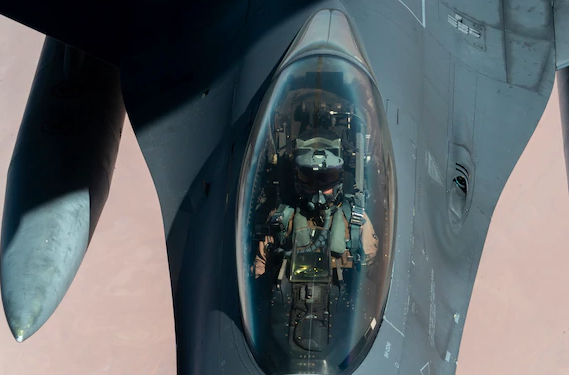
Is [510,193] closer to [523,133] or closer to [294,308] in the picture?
[523,133]

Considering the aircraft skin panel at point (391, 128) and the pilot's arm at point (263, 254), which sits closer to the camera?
the pilot's arm at point (263, 254)

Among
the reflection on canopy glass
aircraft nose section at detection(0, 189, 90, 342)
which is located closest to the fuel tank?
aircraft nose section at detection(0, 189, 90, 342)

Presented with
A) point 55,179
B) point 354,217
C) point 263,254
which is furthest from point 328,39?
point 55,179

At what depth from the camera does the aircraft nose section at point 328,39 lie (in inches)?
168

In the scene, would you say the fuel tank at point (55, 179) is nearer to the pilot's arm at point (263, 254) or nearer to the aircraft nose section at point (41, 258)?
the aircraft nose section at point (41, 258)

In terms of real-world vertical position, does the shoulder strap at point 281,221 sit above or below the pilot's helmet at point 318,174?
below

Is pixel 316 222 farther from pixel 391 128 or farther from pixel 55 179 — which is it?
pixel 55 179

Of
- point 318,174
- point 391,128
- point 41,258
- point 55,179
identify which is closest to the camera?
point 318,174

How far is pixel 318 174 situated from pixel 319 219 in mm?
260

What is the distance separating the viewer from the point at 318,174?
3.54m

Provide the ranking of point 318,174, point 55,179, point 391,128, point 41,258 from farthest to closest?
point 55,179, point 41,258, point 391,128, point 318,174

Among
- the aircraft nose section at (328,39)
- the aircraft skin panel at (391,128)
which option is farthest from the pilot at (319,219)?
the aircraft nose section at (328,39)

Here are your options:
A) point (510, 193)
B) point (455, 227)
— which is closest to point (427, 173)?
point (455, 227)

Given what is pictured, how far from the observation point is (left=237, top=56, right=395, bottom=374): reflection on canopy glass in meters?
3.31
